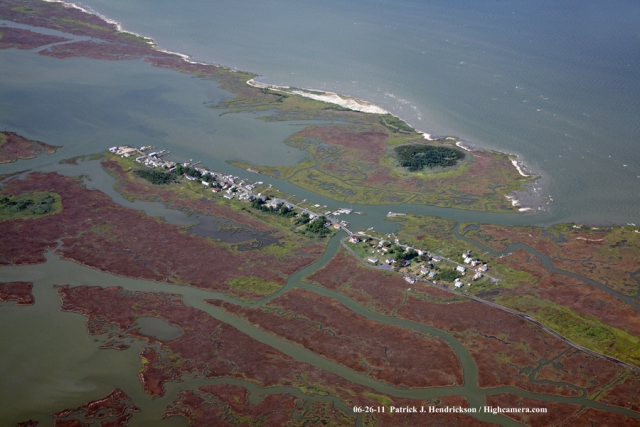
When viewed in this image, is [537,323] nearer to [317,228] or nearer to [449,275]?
[449,275]

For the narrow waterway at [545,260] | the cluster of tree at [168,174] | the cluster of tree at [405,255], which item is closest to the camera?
the narrow waterway at [545,260]

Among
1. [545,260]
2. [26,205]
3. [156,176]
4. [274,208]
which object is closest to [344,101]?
[274,208]

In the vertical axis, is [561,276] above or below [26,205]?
above

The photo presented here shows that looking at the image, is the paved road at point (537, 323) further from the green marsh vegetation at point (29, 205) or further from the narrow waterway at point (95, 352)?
the green marsh vegetation at point (29, 205)

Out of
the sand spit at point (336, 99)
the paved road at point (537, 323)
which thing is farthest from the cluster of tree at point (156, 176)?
the sand spit at point (336, 99)

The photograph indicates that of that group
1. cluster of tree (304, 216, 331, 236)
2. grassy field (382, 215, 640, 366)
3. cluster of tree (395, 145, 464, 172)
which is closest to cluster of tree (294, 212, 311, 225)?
cluster of tree (304, 216, 331, 236)

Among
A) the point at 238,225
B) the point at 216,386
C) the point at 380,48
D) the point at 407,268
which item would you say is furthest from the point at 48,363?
the point at 380,48

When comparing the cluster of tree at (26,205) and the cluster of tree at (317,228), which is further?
the cluster of tree at (26,205)

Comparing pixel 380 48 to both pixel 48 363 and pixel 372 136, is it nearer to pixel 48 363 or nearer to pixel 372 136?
pixel 372 136
